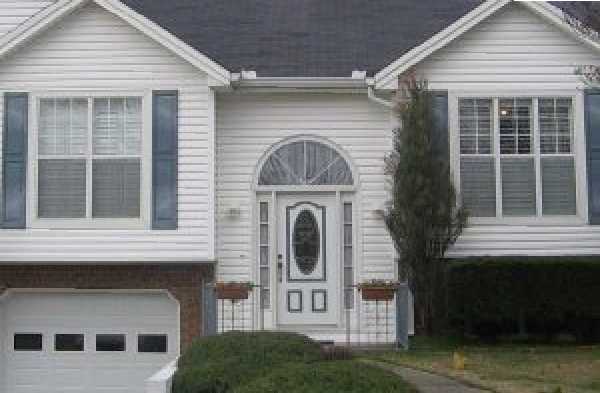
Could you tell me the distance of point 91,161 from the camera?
1496 cm

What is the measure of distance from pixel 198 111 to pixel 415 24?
495 cm

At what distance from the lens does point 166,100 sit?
15.0 metres

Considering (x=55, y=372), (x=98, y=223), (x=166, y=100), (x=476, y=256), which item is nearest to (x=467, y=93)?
(x=476, y=256)

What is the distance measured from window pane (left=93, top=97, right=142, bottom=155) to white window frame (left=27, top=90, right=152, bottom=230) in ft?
0.37

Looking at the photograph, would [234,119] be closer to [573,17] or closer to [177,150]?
[177,150]

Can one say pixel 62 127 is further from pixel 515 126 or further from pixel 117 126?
pixel 515 126

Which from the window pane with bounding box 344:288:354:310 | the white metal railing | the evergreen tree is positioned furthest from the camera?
the window pane with bounding box 344:288:354:310

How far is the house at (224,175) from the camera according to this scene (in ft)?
48.9

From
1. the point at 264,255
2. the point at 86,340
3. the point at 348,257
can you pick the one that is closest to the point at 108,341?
the point at 86,340

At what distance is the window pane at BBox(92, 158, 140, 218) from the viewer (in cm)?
1492

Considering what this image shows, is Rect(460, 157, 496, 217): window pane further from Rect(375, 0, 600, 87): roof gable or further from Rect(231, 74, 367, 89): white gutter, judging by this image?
Rect(231, 74, 367, 89): white gutter

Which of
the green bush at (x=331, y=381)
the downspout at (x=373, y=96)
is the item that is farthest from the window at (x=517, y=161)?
the green bush at (x=331, y=381)

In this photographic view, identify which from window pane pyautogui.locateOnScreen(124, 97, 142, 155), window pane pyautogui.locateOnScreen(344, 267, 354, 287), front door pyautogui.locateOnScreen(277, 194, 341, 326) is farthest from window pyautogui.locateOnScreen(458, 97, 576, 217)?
window pane pyautogui.locateOnScreen(124, 97, 142, 155)

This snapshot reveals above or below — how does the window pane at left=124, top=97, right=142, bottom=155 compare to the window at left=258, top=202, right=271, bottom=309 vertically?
above
